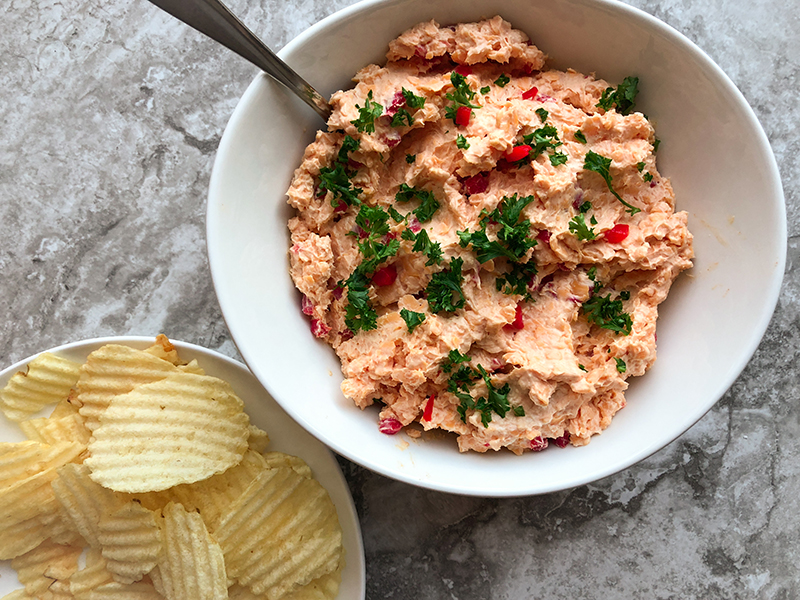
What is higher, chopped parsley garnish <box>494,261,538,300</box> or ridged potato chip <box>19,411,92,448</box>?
chopped parsley garnish <box>494,261,538,300</box>

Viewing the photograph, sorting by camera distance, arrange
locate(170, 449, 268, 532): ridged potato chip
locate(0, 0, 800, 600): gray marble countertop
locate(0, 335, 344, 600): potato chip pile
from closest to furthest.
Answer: locate(0, 335, 344, 600): potato chip pile, locate(170, 449, 268, 532): ridged potato chip, locate(0, 0, 800, 600): gray marble countertop

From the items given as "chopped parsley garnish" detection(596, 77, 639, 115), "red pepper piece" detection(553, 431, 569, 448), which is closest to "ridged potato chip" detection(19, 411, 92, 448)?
"red pepper piece" detection(553, 431, 569, 448)

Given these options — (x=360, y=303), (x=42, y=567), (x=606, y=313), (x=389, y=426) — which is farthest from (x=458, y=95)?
(x=42, y=567)

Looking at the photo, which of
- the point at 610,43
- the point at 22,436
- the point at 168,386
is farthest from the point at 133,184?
the point at 610,43

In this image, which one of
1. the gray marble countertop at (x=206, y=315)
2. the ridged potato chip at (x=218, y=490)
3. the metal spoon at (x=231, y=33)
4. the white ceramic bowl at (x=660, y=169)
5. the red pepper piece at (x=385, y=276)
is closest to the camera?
the metal spoon at (x=231, y=33)

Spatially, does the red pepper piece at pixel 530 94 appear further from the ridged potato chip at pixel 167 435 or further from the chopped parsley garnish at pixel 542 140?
the ridged potato chip at pixel 167 435

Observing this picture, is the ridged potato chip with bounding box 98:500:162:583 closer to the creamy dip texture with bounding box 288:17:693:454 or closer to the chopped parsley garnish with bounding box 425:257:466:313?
the creamy dip texture with bounding box 288:17:693:454

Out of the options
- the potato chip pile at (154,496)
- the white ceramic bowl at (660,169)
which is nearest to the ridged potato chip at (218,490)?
the potato chip pile at (154,496)
